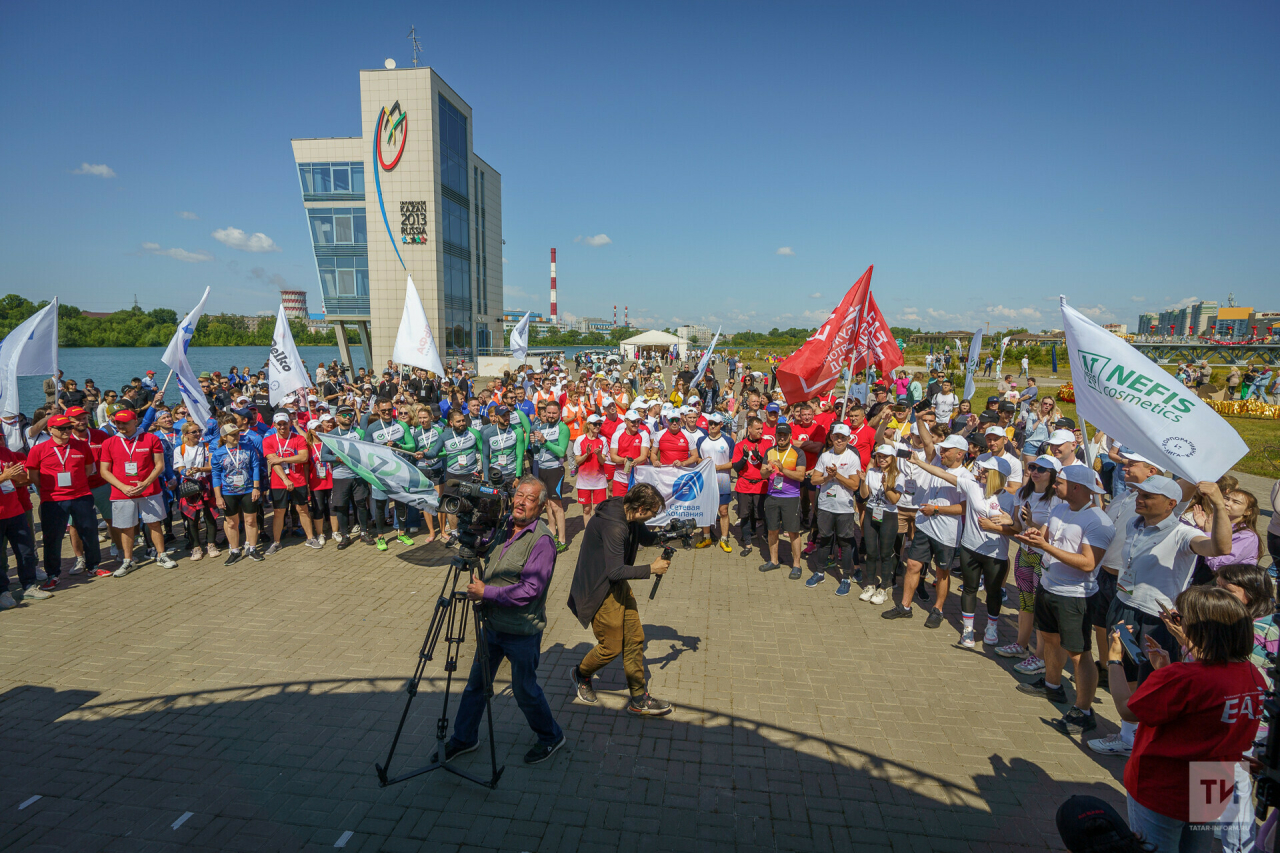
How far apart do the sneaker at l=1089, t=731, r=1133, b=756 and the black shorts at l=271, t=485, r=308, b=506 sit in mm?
9276

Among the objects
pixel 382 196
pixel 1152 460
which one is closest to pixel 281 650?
pixel 1152 460

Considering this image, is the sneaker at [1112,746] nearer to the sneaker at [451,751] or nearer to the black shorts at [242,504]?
the sneaker at [451,751]

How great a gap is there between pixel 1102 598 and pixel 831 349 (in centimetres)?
513

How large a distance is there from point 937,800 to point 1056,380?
44671 millimetres

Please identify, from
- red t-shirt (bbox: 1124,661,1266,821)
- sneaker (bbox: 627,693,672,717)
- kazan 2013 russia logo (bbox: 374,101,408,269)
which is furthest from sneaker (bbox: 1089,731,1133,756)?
kazan 2013 russia logo (bbox: 374,101,408,269)

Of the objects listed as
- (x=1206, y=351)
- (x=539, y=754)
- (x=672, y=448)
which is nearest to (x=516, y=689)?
(x=539, y=754)

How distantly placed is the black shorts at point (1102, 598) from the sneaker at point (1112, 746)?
89 centimetres

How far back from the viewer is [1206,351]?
51438mm

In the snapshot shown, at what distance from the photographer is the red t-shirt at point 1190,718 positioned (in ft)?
8.37

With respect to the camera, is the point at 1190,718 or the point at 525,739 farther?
the point at 525,739

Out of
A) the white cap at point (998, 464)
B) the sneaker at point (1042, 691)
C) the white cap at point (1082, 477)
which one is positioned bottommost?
the sneaker at point (1042, 691)

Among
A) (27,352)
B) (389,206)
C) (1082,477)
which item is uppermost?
(389,206)

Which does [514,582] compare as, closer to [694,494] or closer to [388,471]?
[388,471]

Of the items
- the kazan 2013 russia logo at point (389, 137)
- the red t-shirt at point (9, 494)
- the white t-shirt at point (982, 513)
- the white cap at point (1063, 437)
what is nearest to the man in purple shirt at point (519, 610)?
the white t-shirt at point (982, 513)
